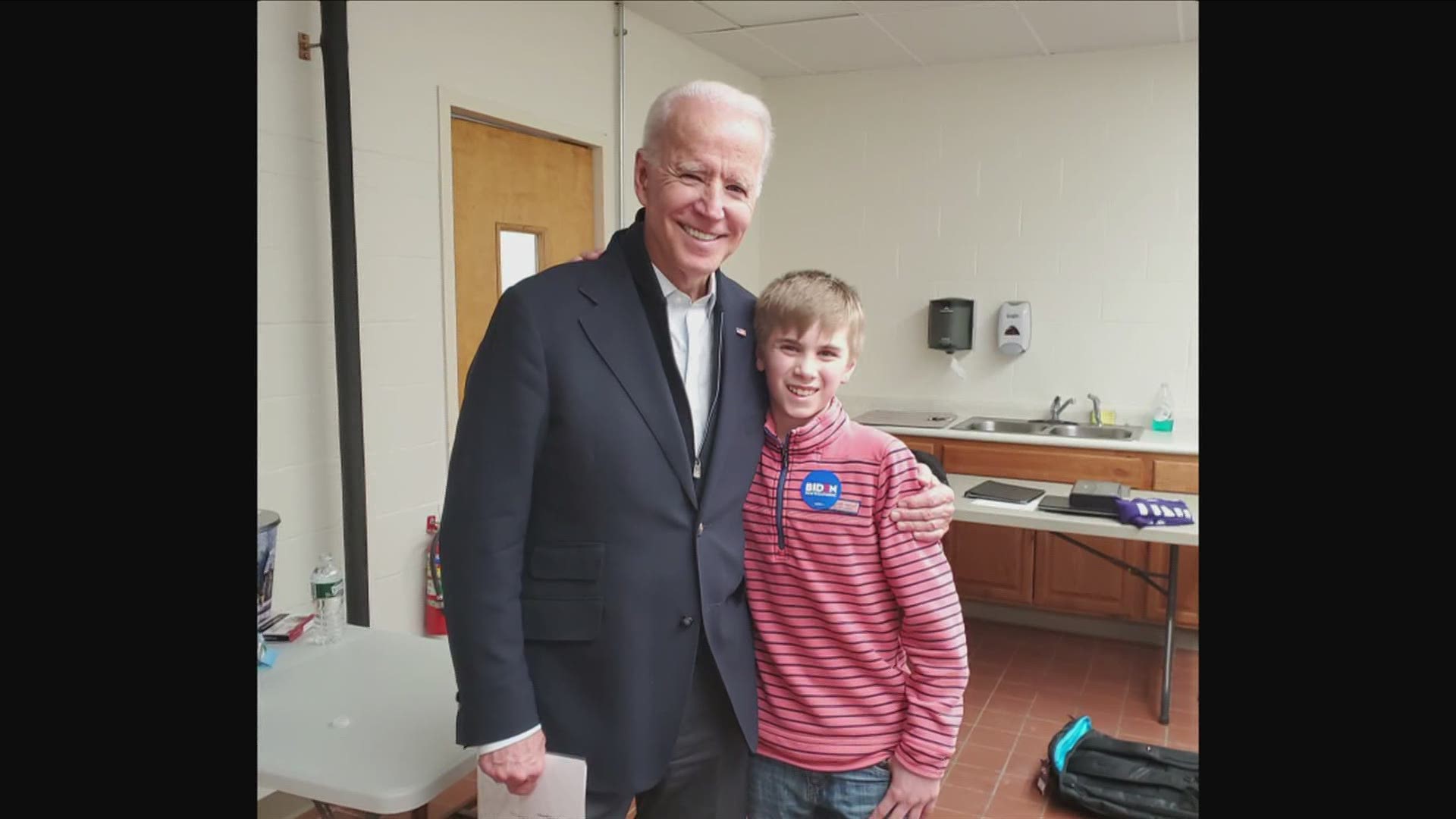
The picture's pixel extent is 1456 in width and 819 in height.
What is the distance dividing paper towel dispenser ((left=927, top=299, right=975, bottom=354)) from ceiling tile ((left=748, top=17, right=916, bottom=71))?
1278 millimetres

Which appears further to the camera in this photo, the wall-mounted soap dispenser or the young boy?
the wall-mounted soap dispenser

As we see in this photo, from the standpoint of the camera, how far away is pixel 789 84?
18.4 ft

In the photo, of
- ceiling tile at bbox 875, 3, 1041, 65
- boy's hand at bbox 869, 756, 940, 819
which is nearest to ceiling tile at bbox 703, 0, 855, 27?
ceiling tile at bbox 875, 3, 1041, 65

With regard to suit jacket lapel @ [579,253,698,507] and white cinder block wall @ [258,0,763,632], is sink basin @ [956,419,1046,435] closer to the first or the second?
white cinder block wall @ [258,0,763,632]

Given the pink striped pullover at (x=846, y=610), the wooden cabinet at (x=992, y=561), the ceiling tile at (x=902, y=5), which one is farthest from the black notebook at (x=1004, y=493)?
the pink striped pullover at (x=846, y=610)

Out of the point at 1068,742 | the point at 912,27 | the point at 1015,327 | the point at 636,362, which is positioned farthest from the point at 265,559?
the point at 1015,327

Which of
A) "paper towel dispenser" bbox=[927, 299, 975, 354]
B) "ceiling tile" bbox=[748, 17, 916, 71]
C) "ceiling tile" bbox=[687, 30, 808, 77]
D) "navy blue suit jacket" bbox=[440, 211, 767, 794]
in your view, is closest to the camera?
"navy blue suit jacket" bbox=[440, 211, 767, 794]

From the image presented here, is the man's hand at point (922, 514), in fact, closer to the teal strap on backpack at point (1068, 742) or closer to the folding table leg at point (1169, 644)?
the teal strap on backpack at point (1068, 742)

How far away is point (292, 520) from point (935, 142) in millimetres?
3789

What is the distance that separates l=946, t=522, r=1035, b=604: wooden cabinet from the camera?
468 centimetres

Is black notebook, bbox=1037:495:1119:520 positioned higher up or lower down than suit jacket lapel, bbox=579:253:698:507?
lower down
